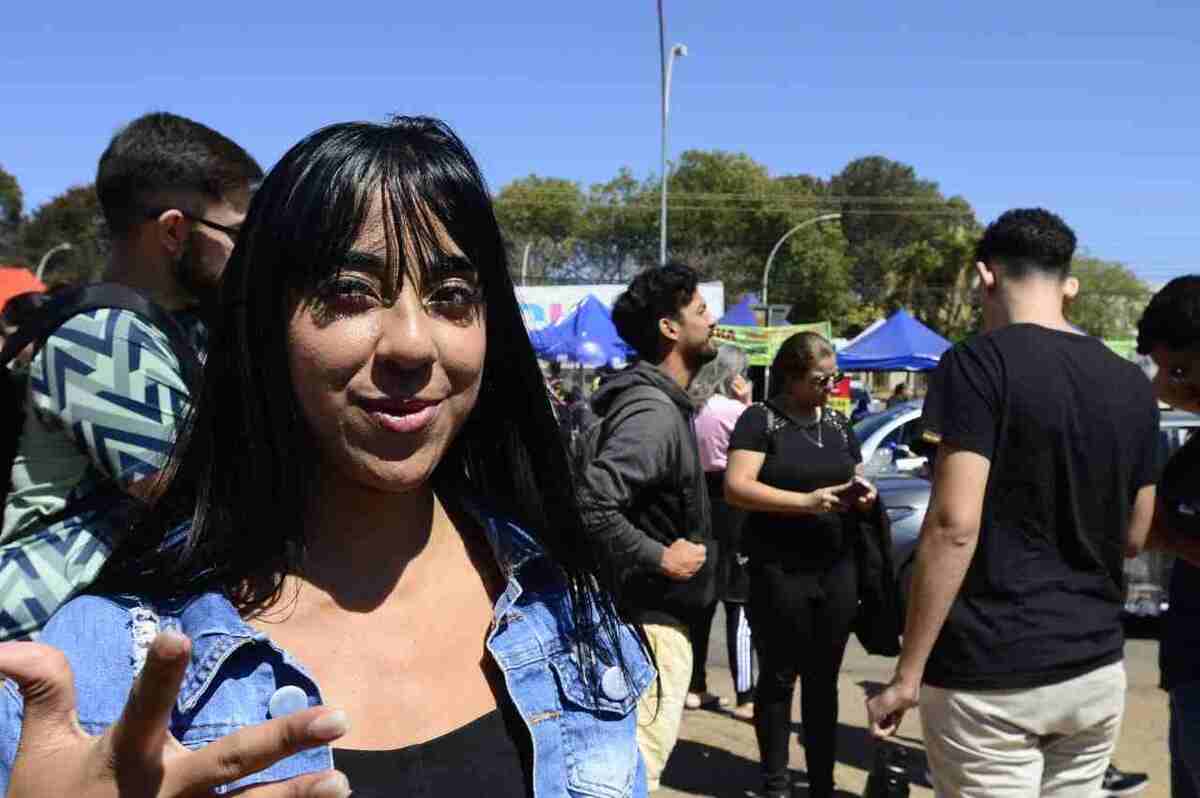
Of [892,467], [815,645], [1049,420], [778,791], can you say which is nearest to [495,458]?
[1049,420]

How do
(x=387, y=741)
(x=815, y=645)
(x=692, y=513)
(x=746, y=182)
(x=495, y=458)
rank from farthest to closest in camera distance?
(x=746, y=182) → (x=815, y=645) → (x=692, y=513) → (x=495, y=458) → (x=387, y=741)

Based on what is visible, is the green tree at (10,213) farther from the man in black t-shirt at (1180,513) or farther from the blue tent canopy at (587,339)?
the man in black t-shirt at (1180,513)

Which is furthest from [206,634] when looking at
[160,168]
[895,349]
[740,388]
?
[895,349]

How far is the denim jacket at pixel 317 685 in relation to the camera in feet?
4.05

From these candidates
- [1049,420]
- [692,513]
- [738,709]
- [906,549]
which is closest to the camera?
[1049,420]

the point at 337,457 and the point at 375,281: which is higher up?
the point at 375,281

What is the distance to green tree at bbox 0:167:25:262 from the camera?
59.4m

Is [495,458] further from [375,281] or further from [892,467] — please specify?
[892,467]

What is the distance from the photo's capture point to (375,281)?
1.40 metres

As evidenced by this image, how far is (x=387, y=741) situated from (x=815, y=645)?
3.48 meters

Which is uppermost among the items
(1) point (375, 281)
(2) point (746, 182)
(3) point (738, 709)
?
(2) point (746, 182)

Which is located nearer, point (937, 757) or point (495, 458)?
point (495, 458)

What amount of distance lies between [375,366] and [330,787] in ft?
1.77

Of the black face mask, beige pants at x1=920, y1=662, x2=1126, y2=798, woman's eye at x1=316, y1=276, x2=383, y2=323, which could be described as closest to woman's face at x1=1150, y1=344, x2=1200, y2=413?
beige pants at x1=920, y1=662, x2=1126, y2=798
